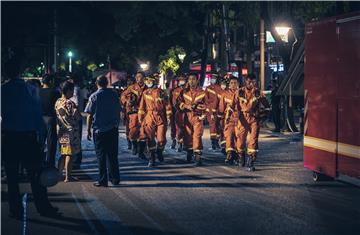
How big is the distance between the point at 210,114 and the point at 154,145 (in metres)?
4.14

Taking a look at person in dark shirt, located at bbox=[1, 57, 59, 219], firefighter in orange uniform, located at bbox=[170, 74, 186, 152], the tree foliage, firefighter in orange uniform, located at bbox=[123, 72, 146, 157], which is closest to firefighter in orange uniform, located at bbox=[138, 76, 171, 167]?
firefighter in orange uniform, located at bbox=[170, 74, 186, 152]

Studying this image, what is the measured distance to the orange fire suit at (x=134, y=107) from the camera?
719 inches

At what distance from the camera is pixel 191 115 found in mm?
16406

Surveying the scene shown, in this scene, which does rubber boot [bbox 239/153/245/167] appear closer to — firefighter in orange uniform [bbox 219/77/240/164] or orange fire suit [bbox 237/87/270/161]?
firefighter in orange uniform [bbox 219/77/240/164]

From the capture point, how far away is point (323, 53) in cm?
1242

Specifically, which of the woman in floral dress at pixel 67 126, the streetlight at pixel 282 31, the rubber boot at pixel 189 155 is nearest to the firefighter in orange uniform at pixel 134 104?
the rubber boot at pixel 189 155

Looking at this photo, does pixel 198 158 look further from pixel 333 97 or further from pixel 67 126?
pixel 333 97

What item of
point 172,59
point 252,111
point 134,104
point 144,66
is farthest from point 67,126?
point 144,66

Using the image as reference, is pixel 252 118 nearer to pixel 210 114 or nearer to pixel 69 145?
pixel 69 145

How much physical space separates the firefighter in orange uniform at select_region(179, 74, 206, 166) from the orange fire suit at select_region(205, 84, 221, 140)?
250 centimetres

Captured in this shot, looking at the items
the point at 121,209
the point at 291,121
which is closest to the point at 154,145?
the point at 121,209

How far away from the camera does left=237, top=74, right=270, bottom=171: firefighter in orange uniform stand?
15.0 metres

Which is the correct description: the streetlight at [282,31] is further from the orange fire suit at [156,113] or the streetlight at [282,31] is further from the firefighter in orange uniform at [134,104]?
the orange fire suit at [156,113]

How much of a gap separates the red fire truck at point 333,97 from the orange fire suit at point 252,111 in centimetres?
174
